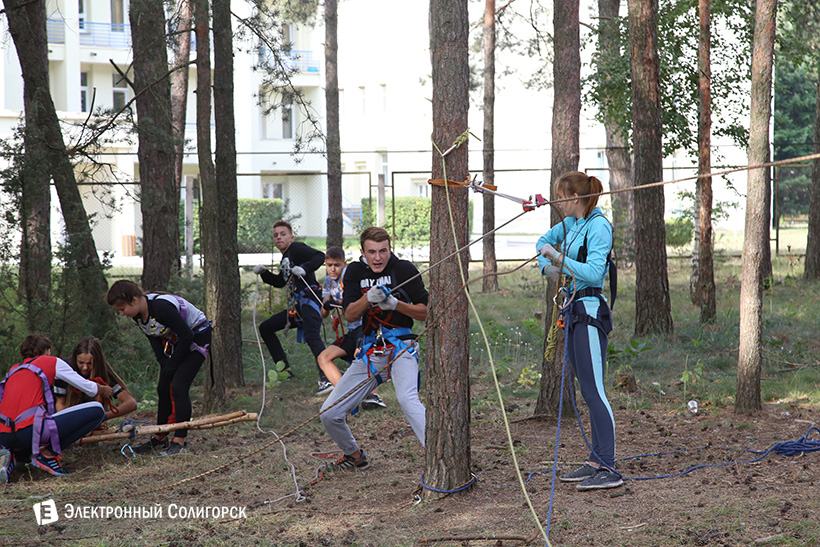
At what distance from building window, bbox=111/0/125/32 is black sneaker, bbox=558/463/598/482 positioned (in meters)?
27.2

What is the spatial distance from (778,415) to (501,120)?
22939 mm

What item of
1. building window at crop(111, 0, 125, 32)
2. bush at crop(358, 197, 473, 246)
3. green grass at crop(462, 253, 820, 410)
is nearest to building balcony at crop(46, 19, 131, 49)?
building window at crop(111, 0, 125, 32)

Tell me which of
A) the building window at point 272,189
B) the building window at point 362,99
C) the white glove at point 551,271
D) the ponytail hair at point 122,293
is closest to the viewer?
the white glove at point 551,271

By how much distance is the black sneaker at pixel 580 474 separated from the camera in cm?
445

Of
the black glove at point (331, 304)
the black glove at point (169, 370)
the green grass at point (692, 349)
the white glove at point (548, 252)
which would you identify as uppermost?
the white glove at point (548, 252)

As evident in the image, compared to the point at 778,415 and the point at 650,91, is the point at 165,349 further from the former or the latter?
the point at 650,91

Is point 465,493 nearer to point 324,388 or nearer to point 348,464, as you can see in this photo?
point 348,464

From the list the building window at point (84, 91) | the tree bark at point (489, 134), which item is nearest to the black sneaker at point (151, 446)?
the tree bark at point (489, 134)

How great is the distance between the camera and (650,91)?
8.66 meters

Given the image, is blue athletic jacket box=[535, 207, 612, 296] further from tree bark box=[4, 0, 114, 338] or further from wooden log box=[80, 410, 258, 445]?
tree bark box=[4, 0, 114, 338]

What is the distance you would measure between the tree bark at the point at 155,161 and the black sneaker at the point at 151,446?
13.1 ft

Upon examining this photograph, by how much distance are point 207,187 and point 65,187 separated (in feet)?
7.47

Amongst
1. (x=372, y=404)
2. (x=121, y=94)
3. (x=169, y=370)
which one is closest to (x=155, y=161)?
(x=169, y=370)

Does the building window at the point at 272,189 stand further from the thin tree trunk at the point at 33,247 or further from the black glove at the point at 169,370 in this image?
the black glove at the point at 169,370
